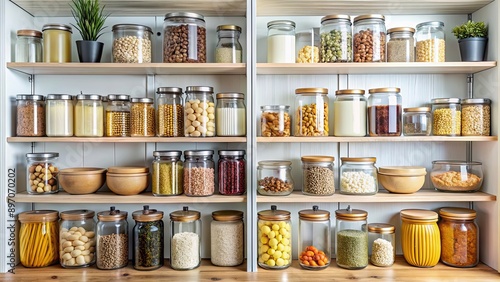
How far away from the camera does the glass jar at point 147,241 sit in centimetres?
210

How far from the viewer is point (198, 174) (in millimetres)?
2111

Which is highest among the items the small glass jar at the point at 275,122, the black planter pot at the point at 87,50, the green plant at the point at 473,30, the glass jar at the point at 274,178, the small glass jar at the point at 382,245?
the green plant at the point at 473,30

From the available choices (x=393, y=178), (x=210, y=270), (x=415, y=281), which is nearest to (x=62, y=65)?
(x=210, y=270)

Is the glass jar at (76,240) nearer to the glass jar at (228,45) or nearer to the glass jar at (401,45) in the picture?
the glass jar at (228,45)

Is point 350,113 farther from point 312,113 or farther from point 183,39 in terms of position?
point 183,39

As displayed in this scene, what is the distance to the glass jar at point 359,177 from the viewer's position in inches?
85.0

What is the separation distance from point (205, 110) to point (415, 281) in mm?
1245

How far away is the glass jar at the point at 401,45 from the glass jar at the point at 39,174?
1.78 metres

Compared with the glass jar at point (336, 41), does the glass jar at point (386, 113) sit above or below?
below

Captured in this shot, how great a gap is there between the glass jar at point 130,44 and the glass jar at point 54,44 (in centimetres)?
24

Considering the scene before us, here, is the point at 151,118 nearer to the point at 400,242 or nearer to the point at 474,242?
the point at 400,242

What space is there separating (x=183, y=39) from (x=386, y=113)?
1.05m

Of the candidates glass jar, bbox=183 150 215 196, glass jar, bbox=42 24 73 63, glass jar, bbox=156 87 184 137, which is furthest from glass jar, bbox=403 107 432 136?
glass jar, bbox=42 24 73 63

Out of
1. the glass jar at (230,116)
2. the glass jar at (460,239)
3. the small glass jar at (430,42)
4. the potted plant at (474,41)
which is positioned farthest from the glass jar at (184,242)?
the potted plant at (474,41)
